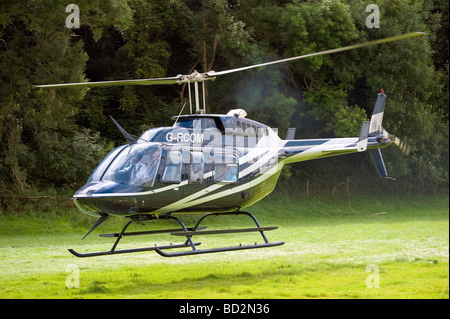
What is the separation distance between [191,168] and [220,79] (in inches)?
571

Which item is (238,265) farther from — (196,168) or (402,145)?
(402,145)

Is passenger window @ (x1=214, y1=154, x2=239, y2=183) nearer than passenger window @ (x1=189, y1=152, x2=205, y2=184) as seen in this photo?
No

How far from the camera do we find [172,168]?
9359 mm

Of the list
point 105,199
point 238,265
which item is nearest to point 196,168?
point 105,199

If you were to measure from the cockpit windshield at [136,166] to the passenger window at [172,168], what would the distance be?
0.18m

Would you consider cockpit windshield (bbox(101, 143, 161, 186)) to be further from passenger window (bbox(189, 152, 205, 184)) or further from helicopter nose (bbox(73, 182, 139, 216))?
passenger window (bbox(189, 152, 205, 184))

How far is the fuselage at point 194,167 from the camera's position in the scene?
8.96 metres

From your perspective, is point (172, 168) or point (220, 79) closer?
point (172, 168)

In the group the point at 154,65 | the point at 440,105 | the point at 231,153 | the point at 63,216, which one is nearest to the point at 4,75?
the point at 63,216

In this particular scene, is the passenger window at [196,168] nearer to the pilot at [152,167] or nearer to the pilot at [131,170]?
the pilot at [152,167]

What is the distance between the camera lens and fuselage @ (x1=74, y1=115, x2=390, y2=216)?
8961 mm

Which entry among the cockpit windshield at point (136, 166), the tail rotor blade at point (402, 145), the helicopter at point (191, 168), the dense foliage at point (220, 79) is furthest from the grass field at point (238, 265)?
the dense foliage at point (220, 79)

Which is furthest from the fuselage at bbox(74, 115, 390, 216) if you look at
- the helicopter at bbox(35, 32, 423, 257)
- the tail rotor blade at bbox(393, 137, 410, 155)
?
the tail rotor blade at bbox(393, 137, 410, 155)

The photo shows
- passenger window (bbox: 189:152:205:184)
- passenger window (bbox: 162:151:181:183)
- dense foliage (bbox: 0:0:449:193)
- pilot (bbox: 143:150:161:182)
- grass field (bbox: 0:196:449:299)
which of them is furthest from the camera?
dense foliage (bbox: 0:0:449:193)
